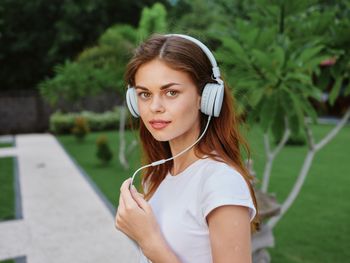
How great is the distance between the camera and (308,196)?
22.3 feet

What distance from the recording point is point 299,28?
331 cm

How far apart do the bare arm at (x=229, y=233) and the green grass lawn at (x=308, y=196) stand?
111cm

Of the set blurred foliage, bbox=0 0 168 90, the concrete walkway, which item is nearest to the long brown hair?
the concrete walkway

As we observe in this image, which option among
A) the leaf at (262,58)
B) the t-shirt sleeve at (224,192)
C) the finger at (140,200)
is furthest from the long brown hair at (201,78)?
the leaf at (262,58)

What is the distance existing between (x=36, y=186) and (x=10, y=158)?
13.5 feet

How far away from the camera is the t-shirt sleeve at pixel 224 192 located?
1128mm

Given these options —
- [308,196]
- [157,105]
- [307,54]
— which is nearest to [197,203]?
[157,105]

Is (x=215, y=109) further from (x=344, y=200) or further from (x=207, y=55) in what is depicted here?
(x=344, y=200)

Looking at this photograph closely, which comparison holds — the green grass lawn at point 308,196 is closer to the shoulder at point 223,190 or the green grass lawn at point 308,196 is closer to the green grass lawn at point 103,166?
the green grass lawn at point 103,166

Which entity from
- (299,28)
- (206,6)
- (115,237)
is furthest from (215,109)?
(206,6)

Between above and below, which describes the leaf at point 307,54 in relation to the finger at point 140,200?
above

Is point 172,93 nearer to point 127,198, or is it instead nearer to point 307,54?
point 127,198

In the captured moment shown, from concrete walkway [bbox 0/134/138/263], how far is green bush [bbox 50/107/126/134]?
834cm

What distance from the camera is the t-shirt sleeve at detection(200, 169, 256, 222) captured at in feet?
3.70
